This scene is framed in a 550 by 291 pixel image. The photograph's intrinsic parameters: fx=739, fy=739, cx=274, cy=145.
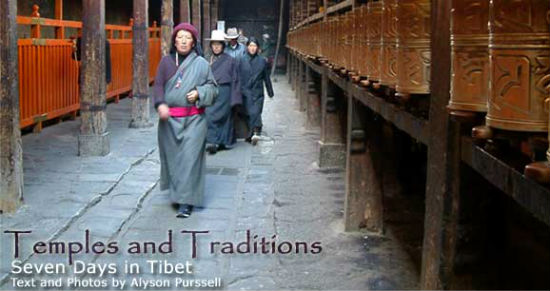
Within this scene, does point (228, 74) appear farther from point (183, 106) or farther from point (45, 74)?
point (183, 106)

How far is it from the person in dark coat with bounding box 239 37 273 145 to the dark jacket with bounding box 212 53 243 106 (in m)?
0.58

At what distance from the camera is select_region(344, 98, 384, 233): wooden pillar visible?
18.9 ft

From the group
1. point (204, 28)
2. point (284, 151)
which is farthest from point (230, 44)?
point (204, 28)

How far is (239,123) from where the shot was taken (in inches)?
431

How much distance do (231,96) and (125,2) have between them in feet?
36.4

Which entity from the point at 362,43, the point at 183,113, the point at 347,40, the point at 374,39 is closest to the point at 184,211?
the point at 183,113

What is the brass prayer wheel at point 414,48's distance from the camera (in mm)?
3062

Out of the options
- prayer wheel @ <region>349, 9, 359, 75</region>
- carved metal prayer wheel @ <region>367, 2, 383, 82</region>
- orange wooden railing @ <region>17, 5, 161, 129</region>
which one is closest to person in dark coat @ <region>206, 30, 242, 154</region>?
orange wooden railing @ <region>17, 5, 161, 129</region>

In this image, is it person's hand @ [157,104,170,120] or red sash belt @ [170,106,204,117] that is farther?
red sash belt @ [170,106,204,117]

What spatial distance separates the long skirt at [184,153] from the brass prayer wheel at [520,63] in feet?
14.8

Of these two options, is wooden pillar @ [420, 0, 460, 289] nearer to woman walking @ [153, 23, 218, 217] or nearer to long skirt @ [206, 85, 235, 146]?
woman walking @ [153, 23, 218, 217]

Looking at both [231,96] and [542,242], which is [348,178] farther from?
[231,96]

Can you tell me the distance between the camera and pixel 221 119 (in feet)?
32.7

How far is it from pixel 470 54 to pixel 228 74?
297 inches
